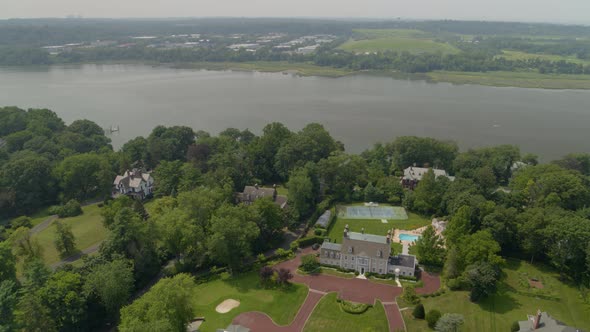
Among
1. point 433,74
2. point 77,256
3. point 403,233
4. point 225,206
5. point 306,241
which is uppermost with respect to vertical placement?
point 433,74

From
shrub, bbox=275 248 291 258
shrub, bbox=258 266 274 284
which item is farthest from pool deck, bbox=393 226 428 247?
shrub, bbox=258 266 274 284

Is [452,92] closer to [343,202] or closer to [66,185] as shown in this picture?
[343,202]

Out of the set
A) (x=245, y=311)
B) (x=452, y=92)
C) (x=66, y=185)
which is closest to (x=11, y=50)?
(x=66, y=185)

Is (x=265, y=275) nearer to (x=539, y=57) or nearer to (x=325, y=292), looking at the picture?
(x=325, y=292)

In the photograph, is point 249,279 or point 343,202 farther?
point 343,202

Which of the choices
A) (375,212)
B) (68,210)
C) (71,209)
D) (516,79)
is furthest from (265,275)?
(516,79)

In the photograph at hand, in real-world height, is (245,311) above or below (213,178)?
below
